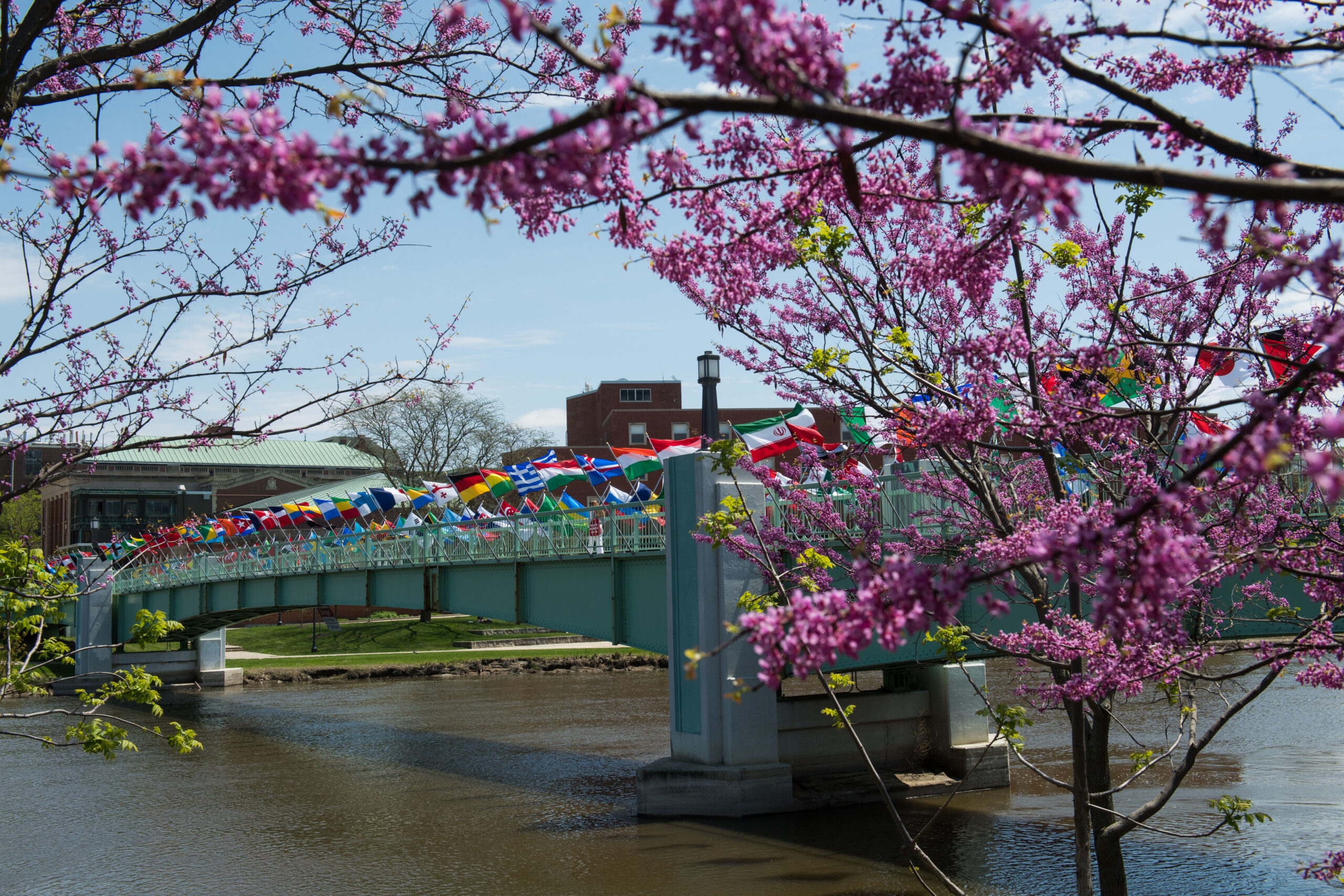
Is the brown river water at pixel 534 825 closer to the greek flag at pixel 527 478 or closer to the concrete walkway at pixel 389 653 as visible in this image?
the greek flag at pixel 527 478

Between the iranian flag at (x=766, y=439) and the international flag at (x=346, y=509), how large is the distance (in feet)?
88.7

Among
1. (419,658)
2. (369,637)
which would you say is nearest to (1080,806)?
(419,658)

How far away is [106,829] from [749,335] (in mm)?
16364

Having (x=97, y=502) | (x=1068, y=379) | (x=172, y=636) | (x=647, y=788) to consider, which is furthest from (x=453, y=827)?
(x=97, y=502)

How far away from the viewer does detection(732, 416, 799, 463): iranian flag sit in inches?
778

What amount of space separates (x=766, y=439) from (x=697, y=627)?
11.7 feet

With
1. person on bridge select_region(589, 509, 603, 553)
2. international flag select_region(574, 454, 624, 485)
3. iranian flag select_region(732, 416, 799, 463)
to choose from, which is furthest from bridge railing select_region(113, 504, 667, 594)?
iranian flag select_region(732, 416, 799, 463)

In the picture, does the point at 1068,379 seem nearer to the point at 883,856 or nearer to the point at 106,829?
the point at 883,856

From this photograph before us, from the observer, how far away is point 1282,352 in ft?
33.1

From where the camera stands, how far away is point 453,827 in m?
19.7

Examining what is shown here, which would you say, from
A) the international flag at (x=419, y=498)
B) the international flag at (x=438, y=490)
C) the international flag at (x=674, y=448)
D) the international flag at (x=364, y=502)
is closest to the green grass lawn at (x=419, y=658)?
the international flag at (x=364, y=502)

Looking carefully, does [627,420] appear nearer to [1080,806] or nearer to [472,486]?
[472,486]

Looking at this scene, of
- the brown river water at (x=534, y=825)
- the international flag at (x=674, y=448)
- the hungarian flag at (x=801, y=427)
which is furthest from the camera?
the international flag at (x=674, y=448)

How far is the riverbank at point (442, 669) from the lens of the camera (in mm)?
47062
